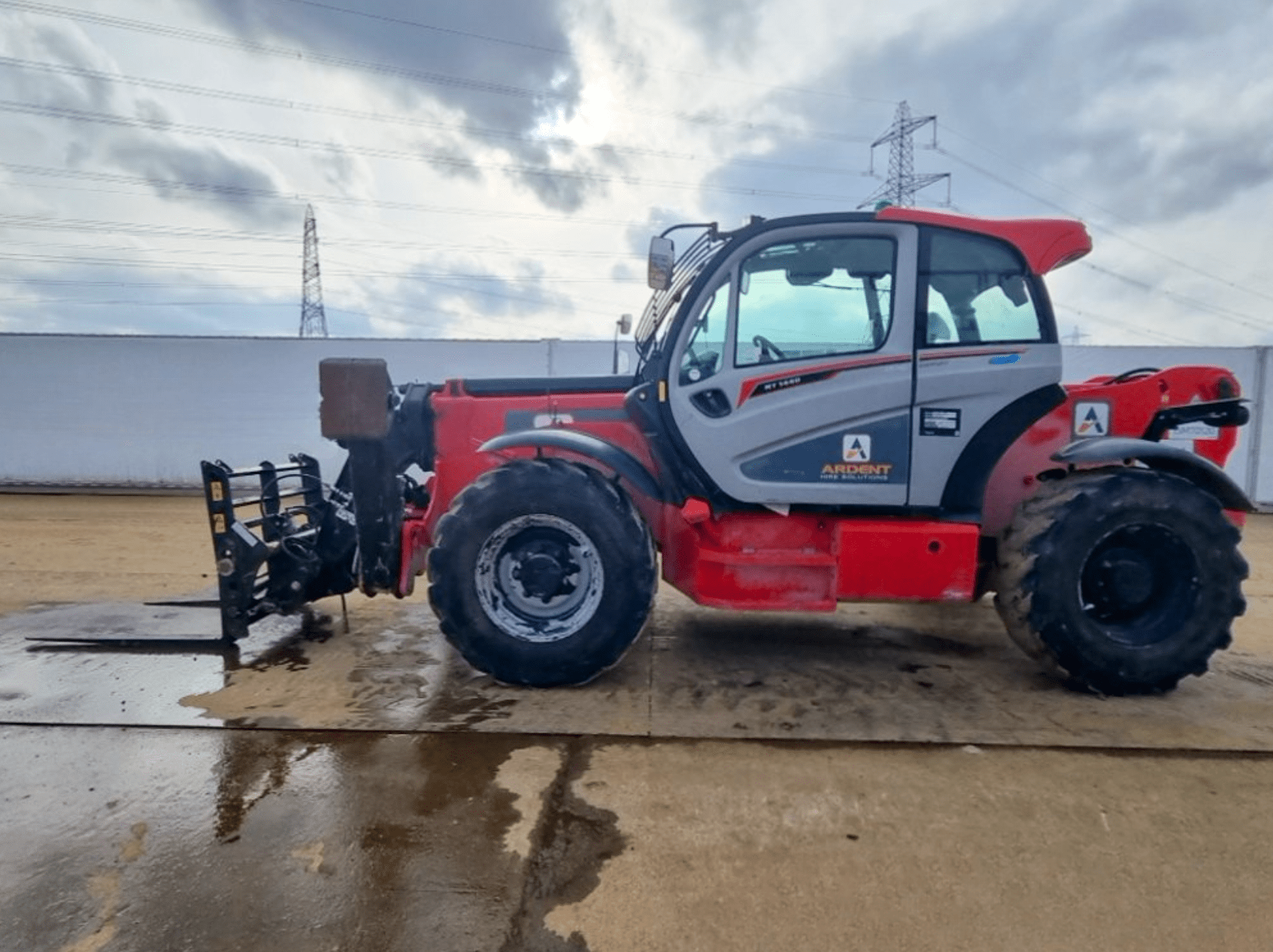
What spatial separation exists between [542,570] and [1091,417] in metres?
3.11

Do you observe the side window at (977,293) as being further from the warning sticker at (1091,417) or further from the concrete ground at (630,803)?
the concrete ground at (630,803)

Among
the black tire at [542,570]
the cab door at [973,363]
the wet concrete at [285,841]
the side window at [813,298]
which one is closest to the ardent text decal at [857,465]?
the cab door at [973,363]

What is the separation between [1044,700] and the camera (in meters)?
3.81

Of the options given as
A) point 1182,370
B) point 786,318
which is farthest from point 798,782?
point 1182,370

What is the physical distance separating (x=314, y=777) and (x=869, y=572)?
275 centimetres

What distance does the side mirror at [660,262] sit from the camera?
4.35m

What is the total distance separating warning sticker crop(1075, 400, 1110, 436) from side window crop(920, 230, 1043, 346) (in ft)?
1.72

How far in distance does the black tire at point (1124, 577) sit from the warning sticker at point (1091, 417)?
367 millimetres

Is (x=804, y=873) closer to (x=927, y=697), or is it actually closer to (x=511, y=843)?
(x=511, y=843)

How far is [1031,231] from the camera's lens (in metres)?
3.96

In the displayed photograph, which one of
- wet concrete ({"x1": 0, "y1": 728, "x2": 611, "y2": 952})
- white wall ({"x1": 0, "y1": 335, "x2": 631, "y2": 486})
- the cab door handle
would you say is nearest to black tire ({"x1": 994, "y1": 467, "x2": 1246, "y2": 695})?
the cab door handle

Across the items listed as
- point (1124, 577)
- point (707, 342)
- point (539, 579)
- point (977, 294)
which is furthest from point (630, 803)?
point (977, 294)

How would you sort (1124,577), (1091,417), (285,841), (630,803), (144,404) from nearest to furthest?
(285,841) < (630,803) < (1124,577) < (1091,417) < (144,404)

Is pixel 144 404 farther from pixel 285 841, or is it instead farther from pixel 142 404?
pixel 285 841
